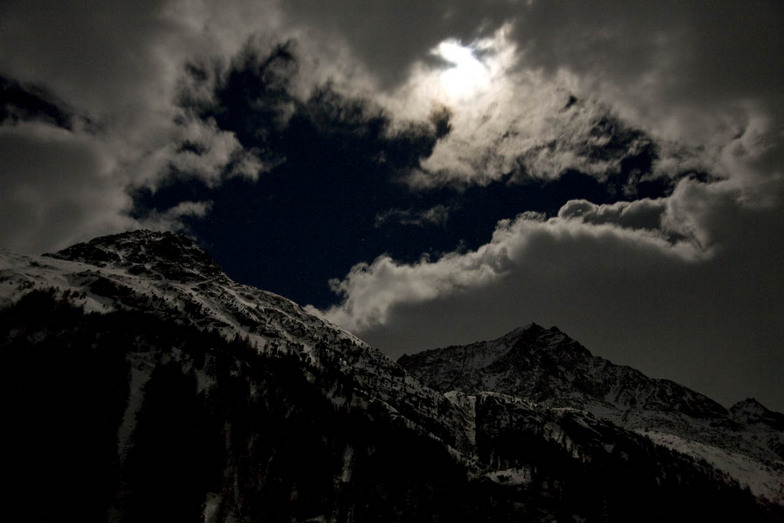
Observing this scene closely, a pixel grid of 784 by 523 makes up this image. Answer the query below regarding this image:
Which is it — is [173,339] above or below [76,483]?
above

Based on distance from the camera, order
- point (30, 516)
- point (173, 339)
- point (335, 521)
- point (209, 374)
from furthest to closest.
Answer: point (173, 339) < point (209, 374) < point (335, 521) < point (30, 516)

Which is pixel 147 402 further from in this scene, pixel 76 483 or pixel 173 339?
pixel 173 339

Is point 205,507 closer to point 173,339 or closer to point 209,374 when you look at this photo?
point 209,374

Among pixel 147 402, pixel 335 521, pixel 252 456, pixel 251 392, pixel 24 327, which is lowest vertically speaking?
pixel 335 521

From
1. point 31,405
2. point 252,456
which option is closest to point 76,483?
point 31,405

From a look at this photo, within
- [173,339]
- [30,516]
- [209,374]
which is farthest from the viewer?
[173,339]

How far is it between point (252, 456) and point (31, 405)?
66663 mm

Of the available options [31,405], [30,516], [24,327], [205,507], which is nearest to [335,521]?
[205,507]

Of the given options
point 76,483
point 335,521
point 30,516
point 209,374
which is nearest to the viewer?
point 30,516

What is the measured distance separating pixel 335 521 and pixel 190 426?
57830mm

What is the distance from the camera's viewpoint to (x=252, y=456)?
16012 centimetres

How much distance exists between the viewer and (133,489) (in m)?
123

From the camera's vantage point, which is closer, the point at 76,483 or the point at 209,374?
the point at 76,483

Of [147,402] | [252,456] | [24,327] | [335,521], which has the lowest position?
[335,521]
